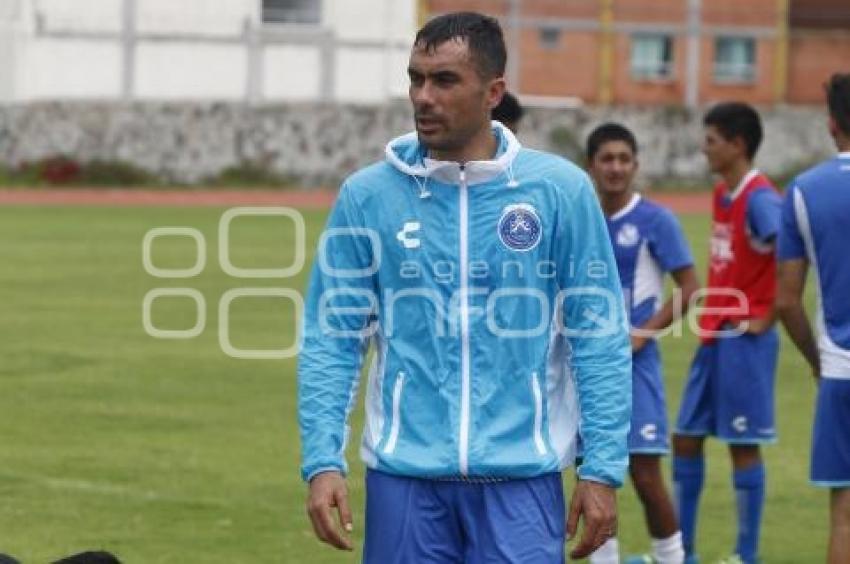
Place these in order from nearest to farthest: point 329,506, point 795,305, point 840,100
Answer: point 329,506 < point 840,100 < point 795,305

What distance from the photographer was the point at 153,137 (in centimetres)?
4591

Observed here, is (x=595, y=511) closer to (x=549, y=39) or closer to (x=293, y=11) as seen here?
(x=293, y=11)

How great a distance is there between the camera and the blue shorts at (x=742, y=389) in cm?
1062

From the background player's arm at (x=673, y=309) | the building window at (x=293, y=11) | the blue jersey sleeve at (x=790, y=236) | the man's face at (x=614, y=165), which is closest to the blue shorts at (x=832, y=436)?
the blue jersey sleeve at (x=790, y=236)

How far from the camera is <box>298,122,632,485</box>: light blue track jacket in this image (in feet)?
19.5

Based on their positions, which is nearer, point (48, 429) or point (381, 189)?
point (381, 189)

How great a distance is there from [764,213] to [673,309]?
72 cm

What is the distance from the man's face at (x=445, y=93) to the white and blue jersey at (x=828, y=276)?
2.62m

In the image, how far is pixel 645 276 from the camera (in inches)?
394

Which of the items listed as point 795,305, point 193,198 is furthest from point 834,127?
point 193,198

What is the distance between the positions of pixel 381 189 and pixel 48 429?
845 cm

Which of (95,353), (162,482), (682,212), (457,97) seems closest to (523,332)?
(457,97)

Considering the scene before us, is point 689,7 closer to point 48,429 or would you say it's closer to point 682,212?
point 682,212

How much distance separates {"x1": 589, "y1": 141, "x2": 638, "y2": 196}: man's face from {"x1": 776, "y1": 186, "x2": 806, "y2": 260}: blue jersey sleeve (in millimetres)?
1448
